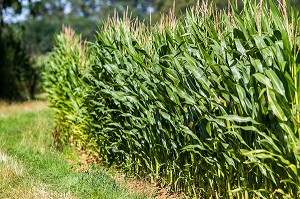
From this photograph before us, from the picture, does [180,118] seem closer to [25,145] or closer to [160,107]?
[160,107]

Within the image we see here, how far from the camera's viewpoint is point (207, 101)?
455cm

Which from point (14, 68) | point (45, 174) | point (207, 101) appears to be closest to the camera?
point (207, 101)

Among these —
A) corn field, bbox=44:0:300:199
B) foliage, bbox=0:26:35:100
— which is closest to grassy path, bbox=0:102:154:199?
corn field, bbox=44:0:300:199

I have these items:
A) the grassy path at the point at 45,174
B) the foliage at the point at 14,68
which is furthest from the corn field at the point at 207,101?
the foliage at the point at 14,68

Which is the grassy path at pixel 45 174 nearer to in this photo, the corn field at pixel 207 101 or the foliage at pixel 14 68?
the corn field at pixel 207 101

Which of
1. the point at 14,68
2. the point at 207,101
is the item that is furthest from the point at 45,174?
Result: the point at 14,68

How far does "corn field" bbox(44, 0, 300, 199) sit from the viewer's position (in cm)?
374

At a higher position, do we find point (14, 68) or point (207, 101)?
point (14, 68)

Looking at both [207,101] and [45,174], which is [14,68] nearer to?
[45,174]

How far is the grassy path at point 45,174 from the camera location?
533cm

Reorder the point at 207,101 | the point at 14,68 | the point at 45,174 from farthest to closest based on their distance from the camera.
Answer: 1. the point at 14,68
2. the point at 45,174
3. the point at 207,101

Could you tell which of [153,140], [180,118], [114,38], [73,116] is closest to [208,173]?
[180,118]

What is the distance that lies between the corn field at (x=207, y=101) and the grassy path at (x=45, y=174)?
57 cm

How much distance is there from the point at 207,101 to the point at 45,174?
10.3ft
